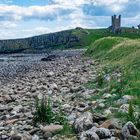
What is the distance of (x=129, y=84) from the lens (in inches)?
717

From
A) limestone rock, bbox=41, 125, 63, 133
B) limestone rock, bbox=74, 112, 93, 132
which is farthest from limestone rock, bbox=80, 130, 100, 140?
limestone rock, bbox=41, 125, 63, 133

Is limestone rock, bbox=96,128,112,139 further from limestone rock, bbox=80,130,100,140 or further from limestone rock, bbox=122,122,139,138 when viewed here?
limestone rock, bbox=122,122,139,138

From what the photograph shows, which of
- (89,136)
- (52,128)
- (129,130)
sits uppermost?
(129,130)

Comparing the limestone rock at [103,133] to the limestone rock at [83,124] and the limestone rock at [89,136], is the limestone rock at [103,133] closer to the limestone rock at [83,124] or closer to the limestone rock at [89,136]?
the limestone rock at [89,136]

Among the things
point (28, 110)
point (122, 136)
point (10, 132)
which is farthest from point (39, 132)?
point (28, 110)

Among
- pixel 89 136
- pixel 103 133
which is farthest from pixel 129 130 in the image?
pixel 89 136

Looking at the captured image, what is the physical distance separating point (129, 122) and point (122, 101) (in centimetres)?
368

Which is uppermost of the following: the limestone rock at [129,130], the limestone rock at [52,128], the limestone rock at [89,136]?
the limestone rock at [129,130]

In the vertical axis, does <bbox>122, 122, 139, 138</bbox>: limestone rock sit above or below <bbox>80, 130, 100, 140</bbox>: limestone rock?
above

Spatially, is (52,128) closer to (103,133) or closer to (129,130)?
(103,133)

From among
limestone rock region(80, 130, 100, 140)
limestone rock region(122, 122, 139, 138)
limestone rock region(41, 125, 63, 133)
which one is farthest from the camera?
limestone rock region(41, 125, 63, 133)

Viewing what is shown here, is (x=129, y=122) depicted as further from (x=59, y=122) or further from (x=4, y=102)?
(x=4, y=102)


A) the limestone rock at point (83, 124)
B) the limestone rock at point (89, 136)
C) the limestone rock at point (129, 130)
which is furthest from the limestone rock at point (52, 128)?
the limestone rock at point (129, 130)

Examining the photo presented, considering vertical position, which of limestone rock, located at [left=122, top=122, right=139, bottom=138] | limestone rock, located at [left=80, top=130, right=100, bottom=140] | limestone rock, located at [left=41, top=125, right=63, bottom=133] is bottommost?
limestone rock, located at [left=41, top=125, right=63, bottom=133]
